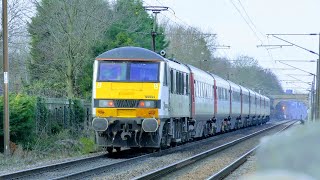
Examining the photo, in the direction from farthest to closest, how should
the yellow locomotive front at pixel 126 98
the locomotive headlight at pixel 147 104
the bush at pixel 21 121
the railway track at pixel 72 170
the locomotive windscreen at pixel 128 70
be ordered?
the bush at pixel 21 121, the locomotive windscreen at pixel 128 70, the locomotive headlight at pixel 147 104, the yellow locomotive front at pixel 126 98, the railway track at pixel 72 170

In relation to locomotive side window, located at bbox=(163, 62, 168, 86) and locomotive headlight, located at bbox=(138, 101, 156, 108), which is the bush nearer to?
locomotive headlight, located at bbox=(138, 101, 156, 108)

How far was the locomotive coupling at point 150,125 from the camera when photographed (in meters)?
20.6

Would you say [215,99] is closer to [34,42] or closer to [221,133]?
[221,133]

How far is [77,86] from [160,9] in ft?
32.6

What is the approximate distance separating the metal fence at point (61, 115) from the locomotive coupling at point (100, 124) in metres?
5.18

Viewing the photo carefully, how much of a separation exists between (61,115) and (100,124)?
9008 millimetres

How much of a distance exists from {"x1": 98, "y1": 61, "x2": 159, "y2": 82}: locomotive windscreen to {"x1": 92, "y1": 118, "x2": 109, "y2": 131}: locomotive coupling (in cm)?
150

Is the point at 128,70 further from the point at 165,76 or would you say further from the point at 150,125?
the point at 150,125

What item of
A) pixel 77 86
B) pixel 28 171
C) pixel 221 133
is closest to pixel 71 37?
pixel 77 86

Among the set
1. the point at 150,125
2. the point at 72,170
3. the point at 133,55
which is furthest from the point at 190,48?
the point at 72,170

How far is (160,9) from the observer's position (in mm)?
33844

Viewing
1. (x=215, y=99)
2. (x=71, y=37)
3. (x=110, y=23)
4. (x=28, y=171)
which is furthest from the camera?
(x=110, y=23)

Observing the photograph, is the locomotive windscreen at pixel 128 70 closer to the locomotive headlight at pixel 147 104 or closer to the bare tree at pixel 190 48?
the locomotive headlight at pixel 147 104

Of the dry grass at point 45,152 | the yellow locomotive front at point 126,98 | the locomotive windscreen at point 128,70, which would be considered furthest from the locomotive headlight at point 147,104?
the dry grass at point 45,152
